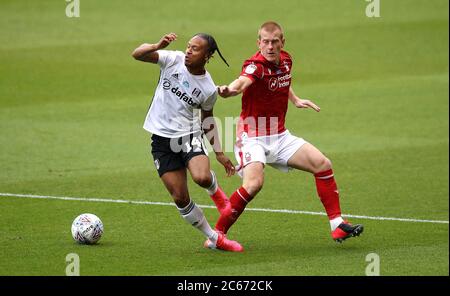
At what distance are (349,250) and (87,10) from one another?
1841 centimetres

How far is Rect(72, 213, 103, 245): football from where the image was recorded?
10.9 m

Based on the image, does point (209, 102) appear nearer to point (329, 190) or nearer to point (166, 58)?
point (166, 58)

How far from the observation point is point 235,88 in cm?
1046

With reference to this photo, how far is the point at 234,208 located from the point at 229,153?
6.69 metres

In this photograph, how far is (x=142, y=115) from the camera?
20.1 meters

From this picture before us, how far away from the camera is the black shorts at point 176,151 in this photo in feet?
35.2

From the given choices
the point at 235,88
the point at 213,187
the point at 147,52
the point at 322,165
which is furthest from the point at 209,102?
the point at 322,165

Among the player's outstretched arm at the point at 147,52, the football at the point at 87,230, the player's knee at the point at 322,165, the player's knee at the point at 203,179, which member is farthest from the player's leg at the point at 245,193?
the player's outstretched arm at the point at 147,52

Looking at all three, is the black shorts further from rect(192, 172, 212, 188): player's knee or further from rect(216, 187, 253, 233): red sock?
rect(216, 187, 253, 233): red sock

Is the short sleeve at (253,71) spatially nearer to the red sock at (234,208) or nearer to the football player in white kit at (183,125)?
the football player in white kit at (183,125)
